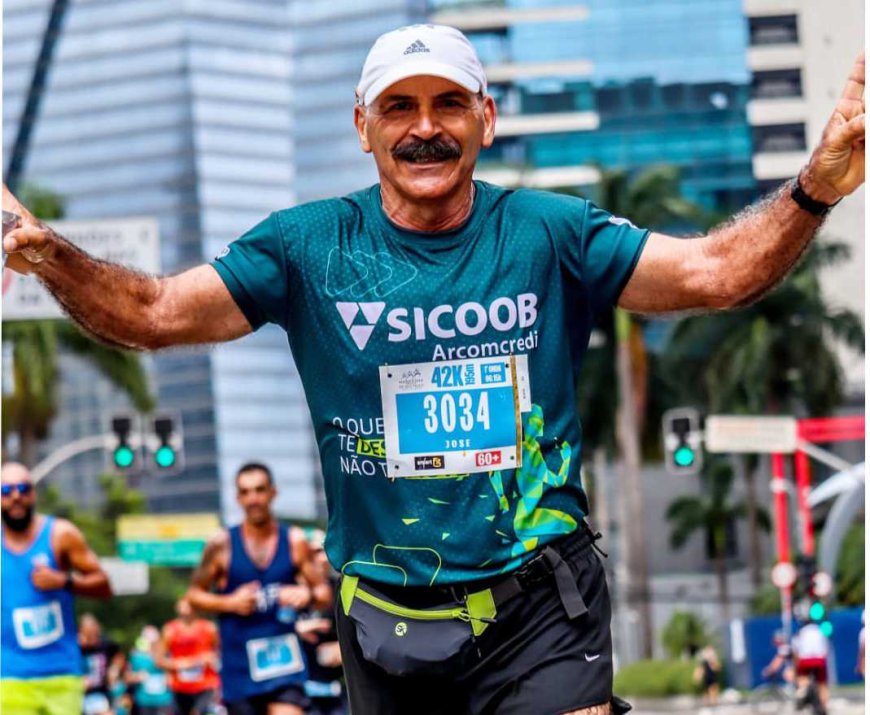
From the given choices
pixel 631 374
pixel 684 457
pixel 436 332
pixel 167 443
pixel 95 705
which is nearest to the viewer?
pixel 436 332

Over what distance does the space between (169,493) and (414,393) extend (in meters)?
138

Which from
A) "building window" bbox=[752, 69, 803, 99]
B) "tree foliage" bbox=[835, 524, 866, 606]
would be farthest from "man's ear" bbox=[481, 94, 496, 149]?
"building window" bbox=[752, 69, 803, 99]

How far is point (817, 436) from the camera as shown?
39.5 metres

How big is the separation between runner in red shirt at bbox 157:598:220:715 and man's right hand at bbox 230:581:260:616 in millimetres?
10131

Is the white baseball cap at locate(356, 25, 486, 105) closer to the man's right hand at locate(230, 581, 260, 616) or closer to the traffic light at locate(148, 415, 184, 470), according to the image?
the man's right hand at locate(230, 581, 260, 616)

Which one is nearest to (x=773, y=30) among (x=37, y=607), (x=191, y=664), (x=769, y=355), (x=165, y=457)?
(x=769, y=355)

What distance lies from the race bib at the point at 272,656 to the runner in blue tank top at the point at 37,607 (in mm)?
1514

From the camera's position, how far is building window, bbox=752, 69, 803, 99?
90562mm

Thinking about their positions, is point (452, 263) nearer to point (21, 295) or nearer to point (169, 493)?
point (21, 295)

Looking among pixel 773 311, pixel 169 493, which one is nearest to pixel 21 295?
pixel 773 311

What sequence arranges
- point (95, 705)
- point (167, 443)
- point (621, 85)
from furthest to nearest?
point (621, 85) < point (167, 443) < point (95, 705)

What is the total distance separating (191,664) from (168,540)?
20.5 meters

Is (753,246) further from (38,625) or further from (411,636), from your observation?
(38,625)

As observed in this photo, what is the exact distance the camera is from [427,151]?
3.88 meters
